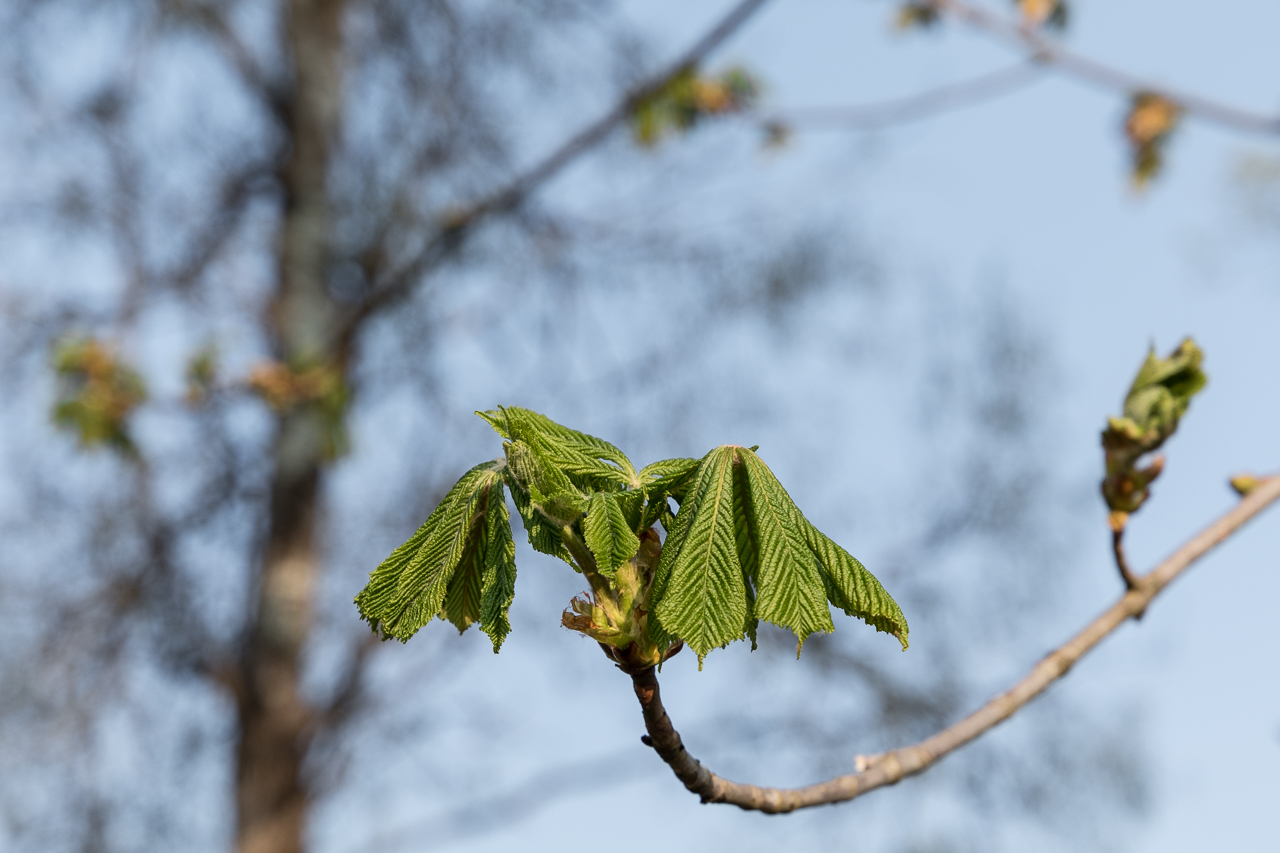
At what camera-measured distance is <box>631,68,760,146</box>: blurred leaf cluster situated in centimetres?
378

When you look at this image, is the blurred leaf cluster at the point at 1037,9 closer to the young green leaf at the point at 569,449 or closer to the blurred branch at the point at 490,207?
the blurred branch at the point at 490,207

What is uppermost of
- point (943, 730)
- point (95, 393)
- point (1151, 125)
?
point (95, 393)

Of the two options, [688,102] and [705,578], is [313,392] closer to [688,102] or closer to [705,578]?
[688,102]

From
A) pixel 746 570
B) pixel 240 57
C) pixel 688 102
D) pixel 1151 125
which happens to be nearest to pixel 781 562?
pixel 746 570

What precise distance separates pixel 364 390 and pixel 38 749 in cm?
188

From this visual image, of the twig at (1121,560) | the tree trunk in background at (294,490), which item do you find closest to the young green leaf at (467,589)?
the twig at (1121,560)

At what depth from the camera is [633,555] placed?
716 mm

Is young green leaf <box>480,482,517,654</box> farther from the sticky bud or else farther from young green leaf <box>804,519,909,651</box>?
the sticky bud

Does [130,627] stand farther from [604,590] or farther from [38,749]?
[604,590]

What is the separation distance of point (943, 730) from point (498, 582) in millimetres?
409

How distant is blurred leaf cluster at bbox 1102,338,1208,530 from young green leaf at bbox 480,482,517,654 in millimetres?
646

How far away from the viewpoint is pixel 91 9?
15.5 ft

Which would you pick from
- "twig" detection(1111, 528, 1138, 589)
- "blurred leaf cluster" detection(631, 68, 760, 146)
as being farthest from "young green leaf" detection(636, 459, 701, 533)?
"blurred leaf cluster" detection(631, 68, 760, 146)

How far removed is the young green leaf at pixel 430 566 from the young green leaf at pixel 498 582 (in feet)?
0.07
